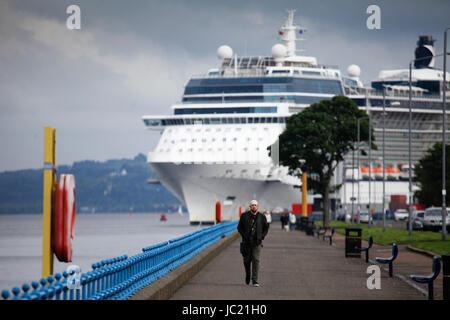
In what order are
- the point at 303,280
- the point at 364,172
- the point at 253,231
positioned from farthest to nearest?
the point at 364,172 → the point at 303,280 → the point at 253,231

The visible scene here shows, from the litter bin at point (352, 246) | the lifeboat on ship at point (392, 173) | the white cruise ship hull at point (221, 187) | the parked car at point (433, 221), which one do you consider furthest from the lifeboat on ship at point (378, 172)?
the litter bin at point (352, 246)

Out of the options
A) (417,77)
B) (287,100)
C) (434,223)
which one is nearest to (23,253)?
(434,223)

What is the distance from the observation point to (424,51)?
5581 inches

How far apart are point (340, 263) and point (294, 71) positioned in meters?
83.1

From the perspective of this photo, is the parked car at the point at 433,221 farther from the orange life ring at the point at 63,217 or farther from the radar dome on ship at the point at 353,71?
the radar dome on ship at the point at 353,71

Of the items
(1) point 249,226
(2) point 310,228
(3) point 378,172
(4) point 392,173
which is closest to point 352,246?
(1) point 249,226

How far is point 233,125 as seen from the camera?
91.8 meters

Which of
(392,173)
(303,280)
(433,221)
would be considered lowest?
(303,280)

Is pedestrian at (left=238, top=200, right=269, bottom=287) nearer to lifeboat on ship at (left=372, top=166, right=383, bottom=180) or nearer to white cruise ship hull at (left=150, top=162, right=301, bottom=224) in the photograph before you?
white cruise ship hull at (left=150, top=162, right=301, bottom=224)

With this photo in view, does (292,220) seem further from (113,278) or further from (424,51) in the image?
(424,51)

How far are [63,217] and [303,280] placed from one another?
11679 mm

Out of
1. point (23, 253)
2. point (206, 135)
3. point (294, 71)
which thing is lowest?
point (23, 253)

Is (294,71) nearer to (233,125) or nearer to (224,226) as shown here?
(233,125)

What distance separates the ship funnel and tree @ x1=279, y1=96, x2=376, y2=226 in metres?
73.1
